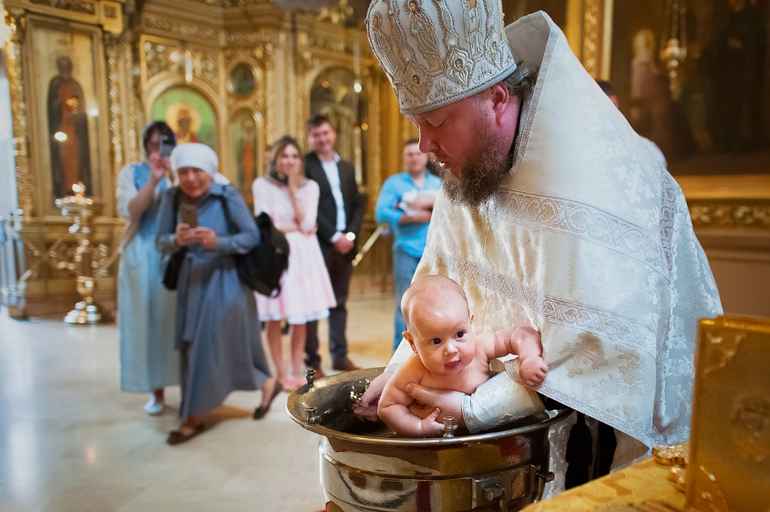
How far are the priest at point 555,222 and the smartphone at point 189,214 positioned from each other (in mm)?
2058

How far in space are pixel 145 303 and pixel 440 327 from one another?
3.05 metres

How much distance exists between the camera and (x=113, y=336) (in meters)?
6.44

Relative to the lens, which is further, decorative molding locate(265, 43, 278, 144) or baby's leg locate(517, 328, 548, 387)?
decorative molding locate(265, 43, 278, 144)

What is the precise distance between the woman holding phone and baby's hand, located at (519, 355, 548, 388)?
3097 mm

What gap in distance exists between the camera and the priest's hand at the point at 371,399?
4.57ft

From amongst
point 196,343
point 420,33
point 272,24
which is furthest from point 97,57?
point 420,33

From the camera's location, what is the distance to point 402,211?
4246 millimetres

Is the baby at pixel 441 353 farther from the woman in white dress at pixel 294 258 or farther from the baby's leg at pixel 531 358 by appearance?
the woman in white dress at pixel 294 258

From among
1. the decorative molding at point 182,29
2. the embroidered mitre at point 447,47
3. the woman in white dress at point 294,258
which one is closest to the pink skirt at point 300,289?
the woman in white dress at point 294,258

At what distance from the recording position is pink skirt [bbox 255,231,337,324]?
4289 millimetres

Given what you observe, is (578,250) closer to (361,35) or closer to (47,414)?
(47,414)

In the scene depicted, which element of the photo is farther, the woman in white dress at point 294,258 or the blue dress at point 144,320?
the woman in white dress at point 294,258

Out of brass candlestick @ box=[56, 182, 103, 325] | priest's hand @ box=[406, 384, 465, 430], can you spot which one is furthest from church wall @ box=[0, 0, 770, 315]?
priest's hand @ box=[406, 384, 465, 430]

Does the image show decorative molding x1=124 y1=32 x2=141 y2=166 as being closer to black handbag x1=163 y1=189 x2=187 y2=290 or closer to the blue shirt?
the blue shirt
